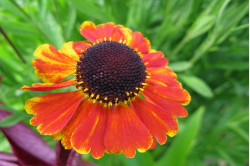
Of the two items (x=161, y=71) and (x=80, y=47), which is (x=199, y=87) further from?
(x=80, y=47)

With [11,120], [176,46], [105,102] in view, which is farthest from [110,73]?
[176,46]

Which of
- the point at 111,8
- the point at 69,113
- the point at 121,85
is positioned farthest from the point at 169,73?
the point at 111,8

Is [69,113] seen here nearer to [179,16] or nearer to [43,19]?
[43,19]

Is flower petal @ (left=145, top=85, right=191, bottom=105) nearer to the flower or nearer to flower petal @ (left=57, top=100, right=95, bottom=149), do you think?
the flower

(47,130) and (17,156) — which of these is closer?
Answer: (47,130)

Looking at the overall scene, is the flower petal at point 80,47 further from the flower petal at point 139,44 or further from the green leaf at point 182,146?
the green leaf at point 182,146

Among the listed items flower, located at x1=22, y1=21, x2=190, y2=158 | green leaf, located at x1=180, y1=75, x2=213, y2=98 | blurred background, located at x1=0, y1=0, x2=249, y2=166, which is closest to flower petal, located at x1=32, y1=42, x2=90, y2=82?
flower, located at x1=22, y1=21, x2=190, y2=158

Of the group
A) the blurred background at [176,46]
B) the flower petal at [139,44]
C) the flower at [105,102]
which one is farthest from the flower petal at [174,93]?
the blurred background at [176,46]
